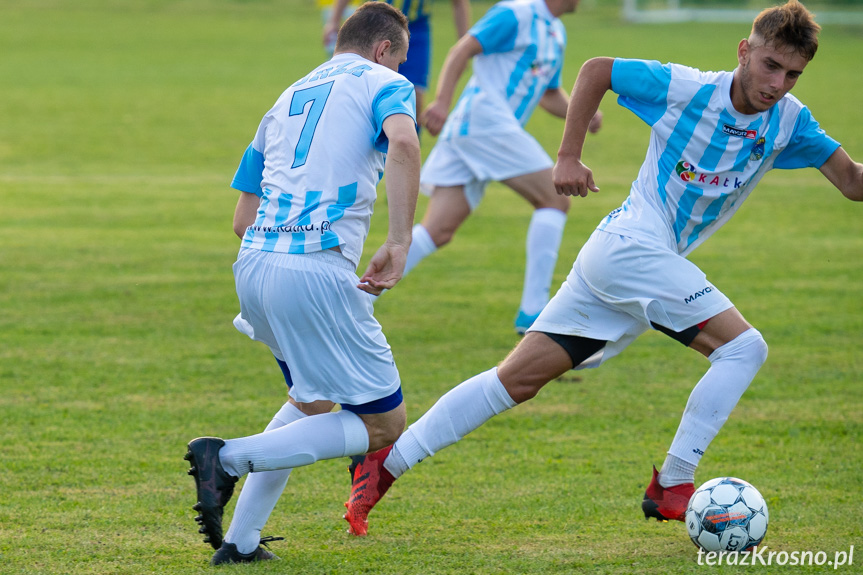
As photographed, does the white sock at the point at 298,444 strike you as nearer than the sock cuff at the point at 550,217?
Yes

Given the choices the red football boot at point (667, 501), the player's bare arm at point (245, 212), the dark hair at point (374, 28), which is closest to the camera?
the dark hair at point (374, 28)

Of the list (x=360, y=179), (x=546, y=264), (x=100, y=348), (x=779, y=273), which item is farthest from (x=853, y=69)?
(x=360, y=179)

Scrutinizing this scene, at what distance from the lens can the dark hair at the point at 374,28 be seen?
12.1 feet

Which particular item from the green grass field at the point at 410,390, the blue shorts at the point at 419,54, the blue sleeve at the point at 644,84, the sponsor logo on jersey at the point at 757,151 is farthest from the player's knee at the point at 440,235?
the sponsor logo on jersey at the point at 757,151

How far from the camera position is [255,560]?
12.1 ft

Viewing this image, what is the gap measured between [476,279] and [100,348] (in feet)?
10.3

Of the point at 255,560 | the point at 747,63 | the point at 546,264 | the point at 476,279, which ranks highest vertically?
the point at 747,63

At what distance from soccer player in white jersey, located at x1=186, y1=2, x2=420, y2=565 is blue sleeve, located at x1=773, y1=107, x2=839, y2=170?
4.82 ft

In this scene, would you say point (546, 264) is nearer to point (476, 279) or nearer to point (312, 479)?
point (476, 279)

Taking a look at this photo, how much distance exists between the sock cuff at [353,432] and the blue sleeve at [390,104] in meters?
0.87

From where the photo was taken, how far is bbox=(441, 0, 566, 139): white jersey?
22.9 ft

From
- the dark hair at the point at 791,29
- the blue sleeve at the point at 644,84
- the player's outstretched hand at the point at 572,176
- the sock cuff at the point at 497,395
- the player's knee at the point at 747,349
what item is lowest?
the sock cuff at the point at 497,395

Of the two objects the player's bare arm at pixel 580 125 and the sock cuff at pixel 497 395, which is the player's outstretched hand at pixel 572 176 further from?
the sock cuff at pixel 497 395

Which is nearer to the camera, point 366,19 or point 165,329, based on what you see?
point 366,19
